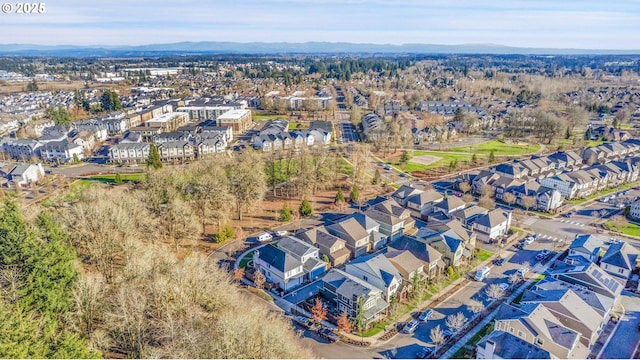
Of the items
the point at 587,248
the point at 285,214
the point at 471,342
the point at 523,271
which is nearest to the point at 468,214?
the point at 523,271

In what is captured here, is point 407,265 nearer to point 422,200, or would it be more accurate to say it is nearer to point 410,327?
point 410,327

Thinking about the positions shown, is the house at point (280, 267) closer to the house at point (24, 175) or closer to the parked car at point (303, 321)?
the parked car at point (303, 321)

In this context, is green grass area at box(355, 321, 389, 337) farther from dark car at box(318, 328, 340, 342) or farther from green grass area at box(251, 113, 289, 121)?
green grass area at box(251, 113, 289, 121)

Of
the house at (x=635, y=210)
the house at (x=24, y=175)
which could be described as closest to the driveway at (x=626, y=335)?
the house at (x=635, y=210)

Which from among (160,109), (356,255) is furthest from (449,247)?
(160,109)

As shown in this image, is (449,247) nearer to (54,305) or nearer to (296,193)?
(296,193)

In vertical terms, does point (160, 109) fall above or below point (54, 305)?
above
